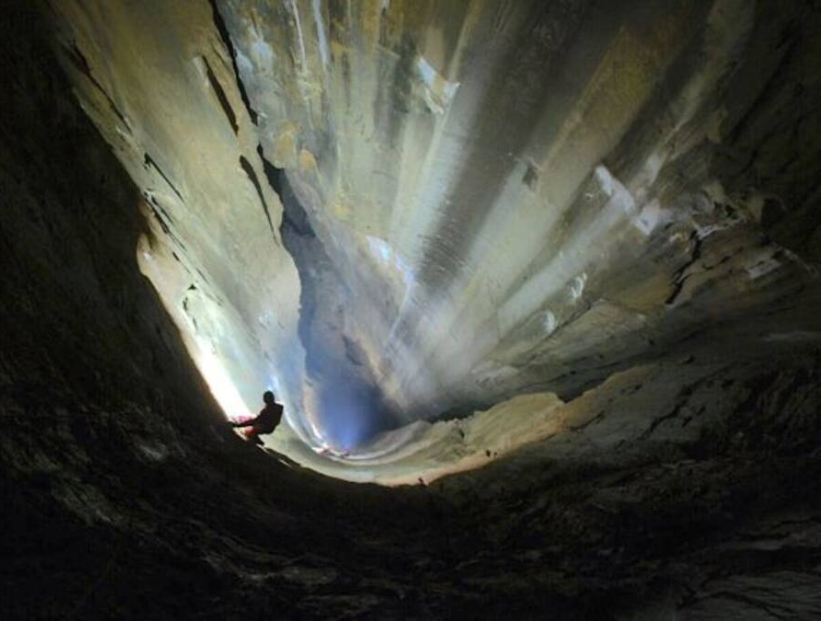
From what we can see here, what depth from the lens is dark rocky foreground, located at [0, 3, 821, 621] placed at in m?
1.72

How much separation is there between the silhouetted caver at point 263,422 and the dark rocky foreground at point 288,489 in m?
1.07

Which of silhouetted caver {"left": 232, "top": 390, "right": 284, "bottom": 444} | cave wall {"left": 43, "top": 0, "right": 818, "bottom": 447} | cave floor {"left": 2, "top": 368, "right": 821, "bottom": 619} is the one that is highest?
cave wall {"left": 43, "top": 0, "right": 818, "bottom": 447}

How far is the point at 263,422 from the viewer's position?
4762 millimetres

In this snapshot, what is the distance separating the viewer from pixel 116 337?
2.57m

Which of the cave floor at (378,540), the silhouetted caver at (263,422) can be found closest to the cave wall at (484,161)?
the silhouetted caver at (263,422)

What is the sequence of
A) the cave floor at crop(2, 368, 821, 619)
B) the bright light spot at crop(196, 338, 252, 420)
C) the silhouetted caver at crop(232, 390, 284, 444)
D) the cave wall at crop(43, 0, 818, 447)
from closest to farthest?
the cave floor at crop(2, 368, 821, 619)
the cave wall at crop(43, 0, 818, 447)
the bright light spot at crop(196, 338, 252, 420)
the silhouetted caver at crop(232, 390, 284, 444)

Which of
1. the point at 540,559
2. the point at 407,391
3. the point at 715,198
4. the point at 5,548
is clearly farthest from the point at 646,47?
the point at 407,391

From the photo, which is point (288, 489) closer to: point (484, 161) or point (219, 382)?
point (219, 382)

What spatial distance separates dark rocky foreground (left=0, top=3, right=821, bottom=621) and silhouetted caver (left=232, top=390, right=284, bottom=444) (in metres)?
1.07

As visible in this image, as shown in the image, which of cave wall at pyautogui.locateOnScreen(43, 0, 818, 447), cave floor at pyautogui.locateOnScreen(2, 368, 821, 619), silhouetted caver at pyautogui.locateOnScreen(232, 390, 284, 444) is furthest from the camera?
silhouetted caver at pyautogui.locateOnScreen(232, 390, 284, 444)

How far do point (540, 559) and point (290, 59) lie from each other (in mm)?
4255

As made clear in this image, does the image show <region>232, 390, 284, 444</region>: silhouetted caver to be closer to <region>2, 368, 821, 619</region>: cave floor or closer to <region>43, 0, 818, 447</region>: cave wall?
<region>43, 0, 818, 447</region>: cave wall

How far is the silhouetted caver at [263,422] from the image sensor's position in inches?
178

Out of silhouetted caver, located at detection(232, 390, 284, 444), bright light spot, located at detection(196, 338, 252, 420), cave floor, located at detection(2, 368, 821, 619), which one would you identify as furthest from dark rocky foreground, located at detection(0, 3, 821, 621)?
silhouetted caver, located at detection(232, 390, 284, 444)
